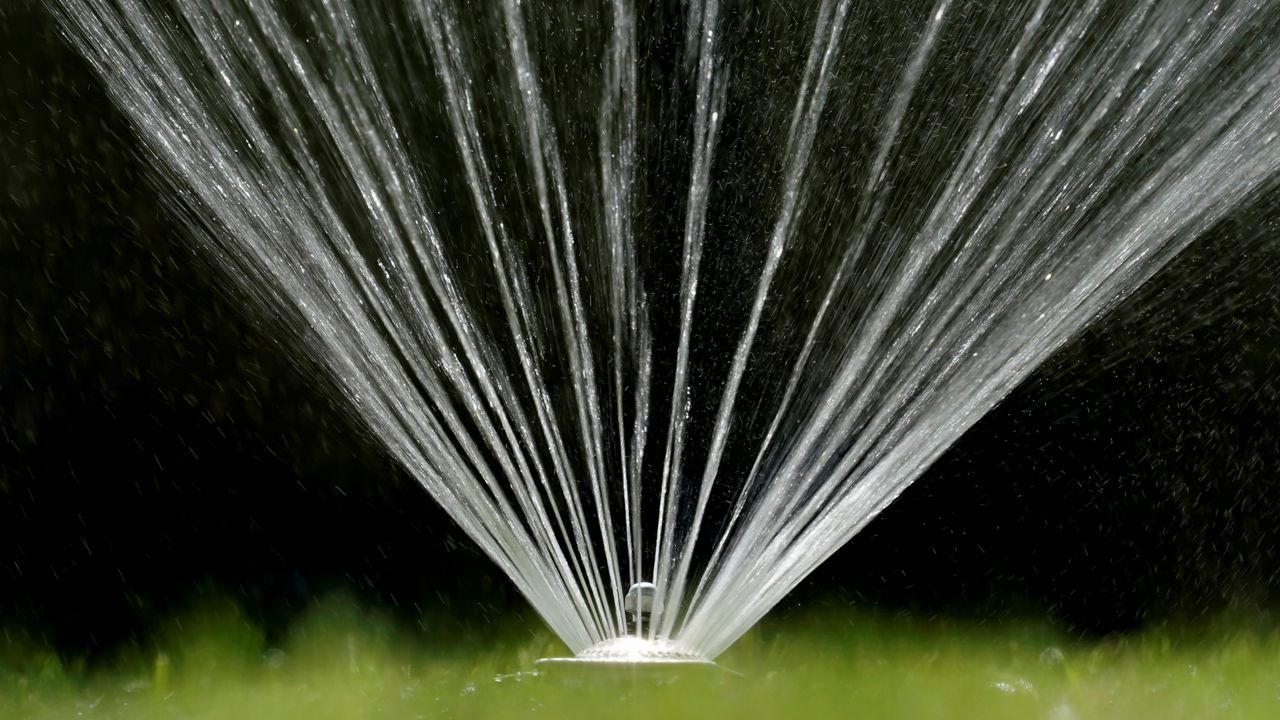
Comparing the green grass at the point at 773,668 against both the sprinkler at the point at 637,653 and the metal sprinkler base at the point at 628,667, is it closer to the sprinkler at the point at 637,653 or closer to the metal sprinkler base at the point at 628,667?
the sprinkler at the point at 637,653

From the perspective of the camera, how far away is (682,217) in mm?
5293

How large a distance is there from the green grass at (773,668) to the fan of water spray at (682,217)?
50cm

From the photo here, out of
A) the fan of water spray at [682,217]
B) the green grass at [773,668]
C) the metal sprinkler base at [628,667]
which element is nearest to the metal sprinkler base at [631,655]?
the metal sprinkler base at [628,667]

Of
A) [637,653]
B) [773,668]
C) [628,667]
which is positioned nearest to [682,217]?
[773,668]

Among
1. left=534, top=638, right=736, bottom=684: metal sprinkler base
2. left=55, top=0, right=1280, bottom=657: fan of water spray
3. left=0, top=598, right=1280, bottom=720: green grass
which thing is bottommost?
left=534, top=638, right=736, bottom=684: metal sprinkler base

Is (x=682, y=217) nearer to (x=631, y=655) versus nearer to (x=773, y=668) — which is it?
(x=773, y=668)

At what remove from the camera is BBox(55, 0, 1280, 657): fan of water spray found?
3.59 metres

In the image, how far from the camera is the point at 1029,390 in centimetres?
512

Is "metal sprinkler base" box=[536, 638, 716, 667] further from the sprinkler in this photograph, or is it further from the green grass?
the green grass

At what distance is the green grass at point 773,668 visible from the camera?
150 inches

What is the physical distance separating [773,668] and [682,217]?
5.90ft

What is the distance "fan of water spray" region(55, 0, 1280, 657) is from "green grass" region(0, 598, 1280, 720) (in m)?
0.50

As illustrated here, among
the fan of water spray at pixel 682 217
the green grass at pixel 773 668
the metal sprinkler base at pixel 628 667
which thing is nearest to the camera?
the metal sprinkler base at pixel 628 667

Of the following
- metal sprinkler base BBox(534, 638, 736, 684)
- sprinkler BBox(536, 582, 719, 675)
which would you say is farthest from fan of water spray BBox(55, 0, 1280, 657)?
metal sprinkler base BBox(534, 638, 736, 684)
